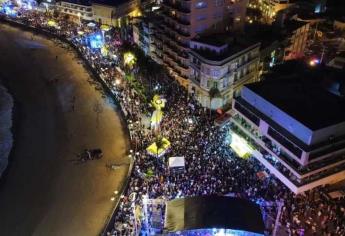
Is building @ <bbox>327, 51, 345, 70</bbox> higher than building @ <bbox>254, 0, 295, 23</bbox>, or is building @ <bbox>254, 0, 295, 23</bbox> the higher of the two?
building @ <bbox>254, 0, 295, 23</bbox>

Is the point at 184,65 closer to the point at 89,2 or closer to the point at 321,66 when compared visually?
the point at 321,66

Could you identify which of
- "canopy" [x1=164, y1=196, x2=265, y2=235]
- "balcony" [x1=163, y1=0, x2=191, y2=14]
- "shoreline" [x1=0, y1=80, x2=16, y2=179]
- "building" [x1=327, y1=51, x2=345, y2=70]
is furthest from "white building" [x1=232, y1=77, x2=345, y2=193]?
"shoreline" [x1=0, y1=80, x2=16, y2=179]

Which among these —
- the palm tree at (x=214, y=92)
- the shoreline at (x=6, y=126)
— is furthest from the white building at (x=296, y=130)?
the shoreline at (x=6, y=126)

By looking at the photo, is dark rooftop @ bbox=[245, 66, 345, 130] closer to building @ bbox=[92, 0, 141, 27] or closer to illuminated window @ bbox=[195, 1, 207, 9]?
illuminated window @ bbox=[195, 1, 207, 9]

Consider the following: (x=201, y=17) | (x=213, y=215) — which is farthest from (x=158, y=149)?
(x=201, y=17)

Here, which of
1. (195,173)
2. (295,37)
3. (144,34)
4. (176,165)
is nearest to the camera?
(195,173)

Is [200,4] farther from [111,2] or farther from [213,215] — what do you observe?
[213,215]
